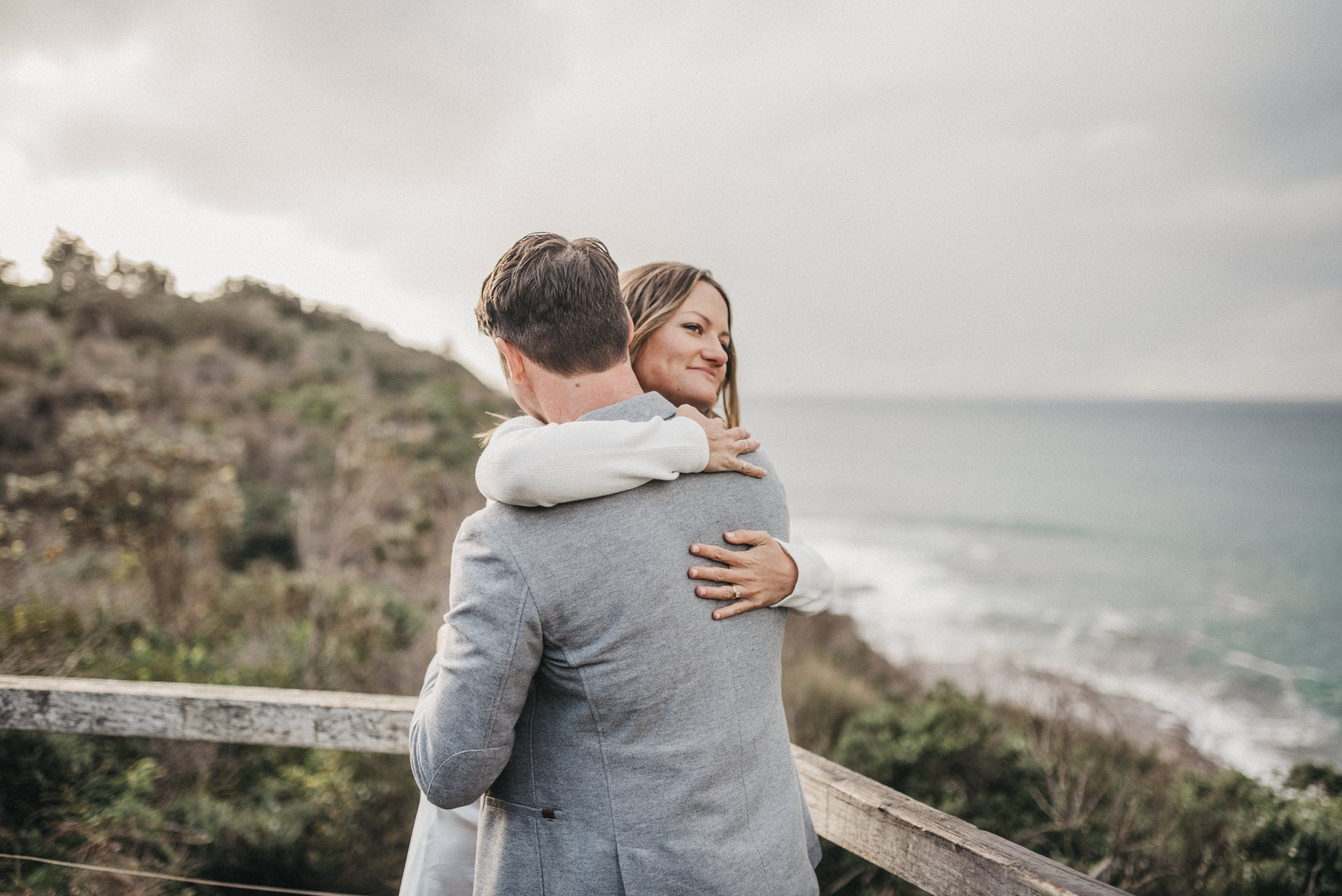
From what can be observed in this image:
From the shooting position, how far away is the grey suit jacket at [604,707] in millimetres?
1029

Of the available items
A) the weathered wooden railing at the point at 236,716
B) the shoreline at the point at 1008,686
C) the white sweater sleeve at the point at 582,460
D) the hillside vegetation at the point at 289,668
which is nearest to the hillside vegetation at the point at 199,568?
the hillside vegetation at the point at 289,668

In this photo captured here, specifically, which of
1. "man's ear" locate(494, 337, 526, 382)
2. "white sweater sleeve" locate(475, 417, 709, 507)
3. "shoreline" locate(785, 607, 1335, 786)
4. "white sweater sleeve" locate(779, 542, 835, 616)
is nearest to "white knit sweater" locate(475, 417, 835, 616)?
"white sweater sleeve" locate(475, 417, 709, 507)

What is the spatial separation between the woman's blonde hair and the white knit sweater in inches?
32.6

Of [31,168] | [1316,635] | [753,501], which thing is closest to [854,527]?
[1316,635]

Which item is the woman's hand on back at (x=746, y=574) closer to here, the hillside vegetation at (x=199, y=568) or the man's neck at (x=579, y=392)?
the man's neck at (x=579, y=392)

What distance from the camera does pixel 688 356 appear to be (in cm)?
195

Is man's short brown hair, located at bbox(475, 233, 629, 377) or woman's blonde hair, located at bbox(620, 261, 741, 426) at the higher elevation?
woman's blonde hair, located at bbox(620, 261, 741, 426)

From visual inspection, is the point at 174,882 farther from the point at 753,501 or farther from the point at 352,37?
the point at 352,37

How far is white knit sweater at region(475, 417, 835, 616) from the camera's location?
3.33 ft

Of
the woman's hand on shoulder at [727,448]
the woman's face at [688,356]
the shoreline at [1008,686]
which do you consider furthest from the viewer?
the shoreline at [1008,686]

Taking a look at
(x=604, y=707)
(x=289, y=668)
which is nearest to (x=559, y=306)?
(x=604, y=707)

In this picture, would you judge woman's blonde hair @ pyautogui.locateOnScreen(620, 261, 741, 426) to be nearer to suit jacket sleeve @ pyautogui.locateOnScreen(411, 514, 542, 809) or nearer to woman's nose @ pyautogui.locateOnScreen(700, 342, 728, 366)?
woman's nose @ pyautogui.locateOnScreen(700, 342, 728, 366)

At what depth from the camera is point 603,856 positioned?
3.65 ft

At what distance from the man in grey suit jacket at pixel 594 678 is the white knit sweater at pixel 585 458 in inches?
1.8
